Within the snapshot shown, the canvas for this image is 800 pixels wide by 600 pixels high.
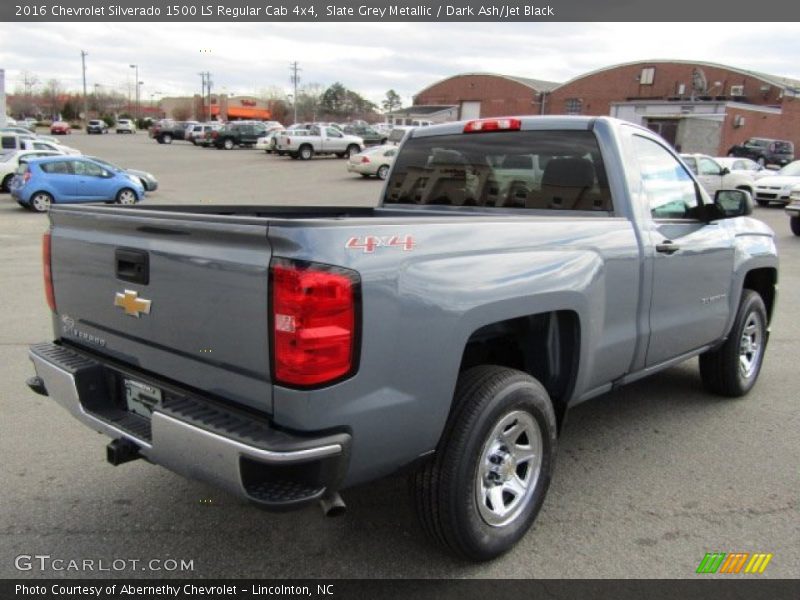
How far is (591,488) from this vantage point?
3664 mm

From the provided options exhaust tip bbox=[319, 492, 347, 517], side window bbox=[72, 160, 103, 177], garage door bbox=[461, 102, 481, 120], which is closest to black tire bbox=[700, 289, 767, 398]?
exhaust tip bbox=[319, 492, 347, 517]

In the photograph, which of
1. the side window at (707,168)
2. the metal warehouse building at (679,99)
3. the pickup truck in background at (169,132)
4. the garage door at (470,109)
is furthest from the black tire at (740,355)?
the garage door at (470,109)

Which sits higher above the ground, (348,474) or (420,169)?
(420,169)

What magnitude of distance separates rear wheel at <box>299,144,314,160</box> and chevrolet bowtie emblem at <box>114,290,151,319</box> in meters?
37.8

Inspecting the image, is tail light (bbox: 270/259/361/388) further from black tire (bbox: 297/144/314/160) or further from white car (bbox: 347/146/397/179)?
black tire (bbox: 297/144/314/160)

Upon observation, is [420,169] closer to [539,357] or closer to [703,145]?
[539,357]

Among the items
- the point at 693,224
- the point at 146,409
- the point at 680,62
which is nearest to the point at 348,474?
the point at 146,409

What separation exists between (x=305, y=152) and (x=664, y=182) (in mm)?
37063

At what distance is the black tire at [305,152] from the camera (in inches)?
1548

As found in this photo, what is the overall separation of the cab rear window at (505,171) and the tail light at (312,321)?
207cm

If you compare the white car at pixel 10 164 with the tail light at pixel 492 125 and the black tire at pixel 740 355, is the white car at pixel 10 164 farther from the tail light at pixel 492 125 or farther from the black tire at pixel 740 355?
the black tire at pixel 740 355

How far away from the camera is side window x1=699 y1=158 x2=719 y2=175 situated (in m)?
23.4

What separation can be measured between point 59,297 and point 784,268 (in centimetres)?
1182

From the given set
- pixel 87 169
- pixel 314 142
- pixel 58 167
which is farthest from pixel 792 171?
pixel 314 142
